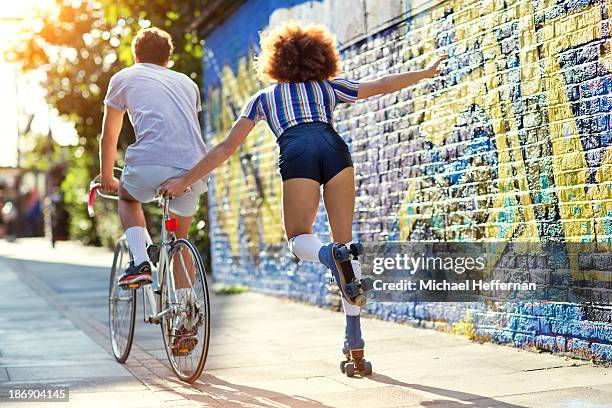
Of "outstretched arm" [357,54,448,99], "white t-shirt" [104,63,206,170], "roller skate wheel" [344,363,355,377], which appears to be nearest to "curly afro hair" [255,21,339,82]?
"outstretched arm" [357,54,448,99]

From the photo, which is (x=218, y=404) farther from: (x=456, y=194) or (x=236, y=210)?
(x=236, y=210)

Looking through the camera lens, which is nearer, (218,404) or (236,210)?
(218,404)

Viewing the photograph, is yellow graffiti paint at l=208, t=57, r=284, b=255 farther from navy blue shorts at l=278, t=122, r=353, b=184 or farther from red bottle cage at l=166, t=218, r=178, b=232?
navy blue shorts at l=278, t=122, r=353, b=184

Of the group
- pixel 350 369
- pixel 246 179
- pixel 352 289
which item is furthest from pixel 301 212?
pixel 246 179

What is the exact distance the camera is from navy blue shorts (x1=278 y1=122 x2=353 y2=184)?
5.58 metres

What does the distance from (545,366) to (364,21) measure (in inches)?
152

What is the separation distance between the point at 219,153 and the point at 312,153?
50 centimetres

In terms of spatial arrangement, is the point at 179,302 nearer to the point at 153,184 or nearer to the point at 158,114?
the point at 153,184

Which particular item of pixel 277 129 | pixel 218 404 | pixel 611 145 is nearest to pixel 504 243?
pixel 611 145

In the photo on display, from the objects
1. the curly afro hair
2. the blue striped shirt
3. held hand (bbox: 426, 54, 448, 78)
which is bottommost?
the blue striped shirt

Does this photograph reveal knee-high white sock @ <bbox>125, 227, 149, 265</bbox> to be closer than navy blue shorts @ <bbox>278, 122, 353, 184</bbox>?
No

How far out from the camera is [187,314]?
581 cm

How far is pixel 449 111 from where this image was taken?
7285 millimetres

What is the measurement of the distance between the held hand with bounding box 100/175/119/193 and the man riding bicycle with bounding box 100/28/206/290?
97 millimetres
